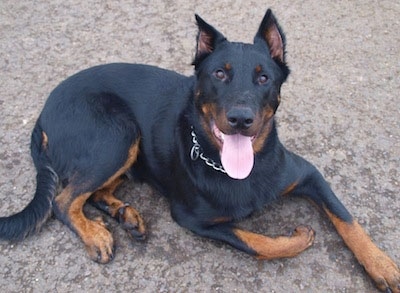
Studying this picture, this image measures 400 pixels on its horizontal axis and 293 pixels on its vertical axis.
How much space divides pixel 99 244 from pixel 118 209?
286mm

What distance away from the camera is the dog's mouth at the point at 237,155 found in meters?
2.98

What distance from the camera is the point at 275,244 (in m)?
3.17

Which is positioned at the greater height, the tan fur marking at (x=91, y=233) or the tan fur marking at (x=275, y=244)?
the tan fur marking at (x=275, y=244)

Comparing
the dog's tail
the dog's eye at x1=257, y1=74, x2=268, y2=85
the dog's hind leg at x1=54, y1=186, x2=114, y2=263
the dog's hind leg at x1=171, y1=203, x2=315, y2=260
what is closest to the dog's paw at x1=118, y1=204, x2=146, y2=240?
the dog's hind leg at x1=54, y1=186, x2=114, y2=263

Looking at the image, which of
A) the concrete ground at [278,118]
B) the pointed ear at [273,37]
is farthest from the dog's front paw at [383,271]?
the pointed ear at [273,37]

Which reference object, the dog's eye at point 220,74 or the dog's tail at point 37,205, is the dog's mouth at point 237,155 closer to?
the dog's eye at point 220,74

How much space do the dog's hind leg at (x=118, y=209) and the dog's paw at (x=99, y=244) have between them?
15 cm

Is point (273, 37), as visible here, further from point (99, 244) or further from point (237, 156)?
point (99, 244)

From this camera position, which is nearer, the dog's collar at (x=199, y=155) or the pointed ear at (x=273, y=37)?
A: the pointed ear at (x=273, y=37)

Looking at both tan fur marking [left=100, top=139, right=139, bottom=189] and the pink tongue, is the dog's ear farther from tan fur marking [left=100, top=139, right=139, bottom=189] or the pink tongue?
tan fur marking [left=100, top=139, right=139, bottom=189]

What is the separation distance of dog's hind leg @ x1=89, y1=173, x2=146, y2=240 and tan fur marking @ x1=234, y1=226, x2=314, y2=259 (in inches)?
27.2

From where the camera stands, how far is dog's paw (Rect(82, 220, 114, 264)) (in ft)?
10.9

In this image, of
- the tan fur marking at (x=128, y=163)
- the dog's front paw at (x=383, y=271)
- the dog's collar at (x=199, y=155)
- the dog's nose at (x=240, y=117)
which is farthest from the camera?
the tan fur marking at (x=128, y=163)

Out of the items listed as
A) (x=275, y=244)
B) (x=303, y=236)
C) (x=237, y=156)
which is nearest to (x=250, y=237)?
(x=275, y=244)
